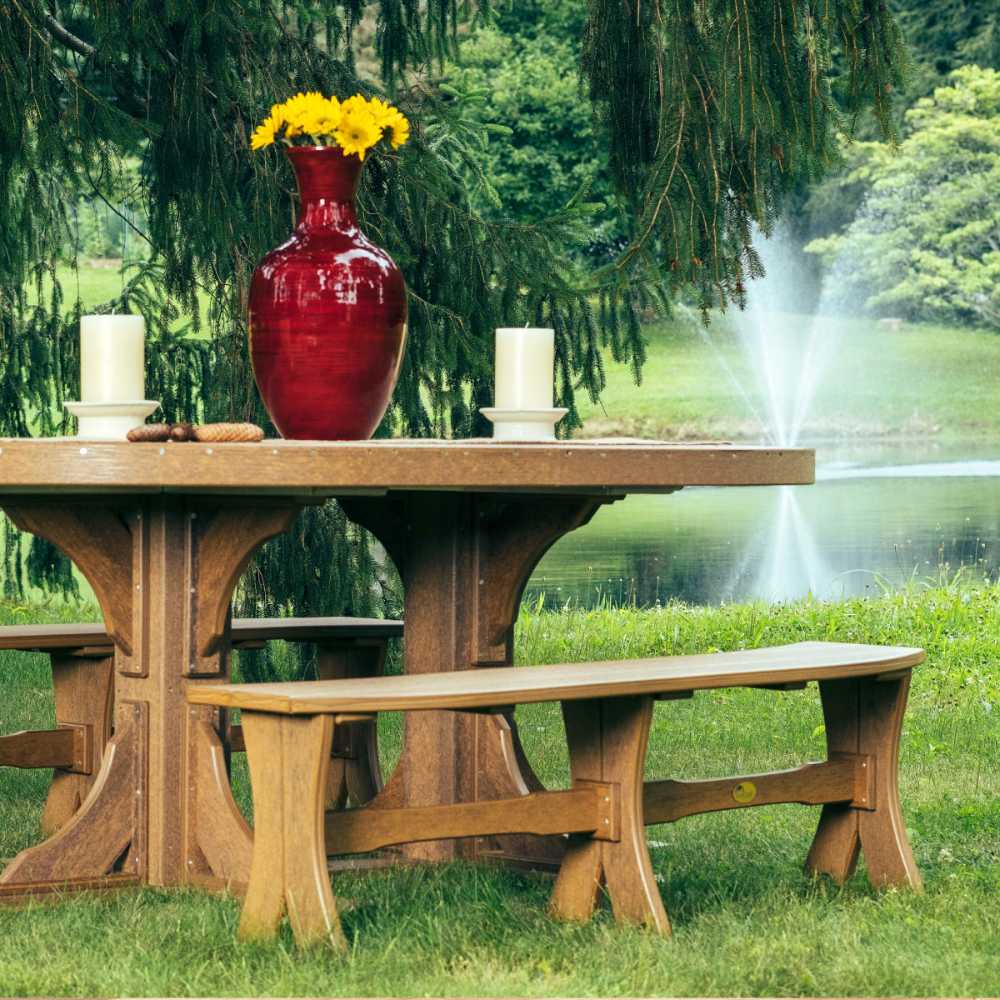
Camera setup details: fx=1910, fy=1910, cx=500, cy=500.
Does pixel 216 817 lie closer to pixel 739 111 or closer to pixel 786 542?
pixel 739 111

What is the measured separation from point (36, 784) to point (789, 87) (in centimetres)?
264

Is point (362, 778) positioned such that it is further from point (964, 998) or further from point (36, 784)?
point (964, 998)

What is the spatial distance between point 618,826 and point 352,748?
1456mm

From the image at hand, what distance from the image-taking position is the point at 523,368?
360 cm

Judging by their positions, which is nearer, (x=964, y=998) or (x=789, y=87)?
(x=964, y=998)

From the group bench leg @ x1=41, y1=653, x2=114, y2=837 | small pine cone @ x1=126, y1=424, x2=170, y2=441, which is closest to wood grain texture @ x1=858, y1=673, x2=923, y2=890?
small pine cone @ x1=126, y1=424, x2=170, y2=441

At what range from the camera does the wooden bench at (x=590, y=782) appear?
297cm

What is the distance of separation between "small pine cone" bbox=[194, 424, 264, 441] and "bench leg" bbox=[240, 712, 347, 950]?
Answer: 440 mm

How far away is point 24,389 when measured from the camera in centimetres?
689

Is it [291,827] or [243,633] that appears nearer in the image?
[291,827]

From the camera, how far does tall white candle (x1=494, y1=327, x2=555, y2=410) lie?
3.60 metres

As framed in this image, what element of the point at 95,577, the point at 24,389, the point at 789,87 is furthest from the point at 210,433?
the point at 24,389

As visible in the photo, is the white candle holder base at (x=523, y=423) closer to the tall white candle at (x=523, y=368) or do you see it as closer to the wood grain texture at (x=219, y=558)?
the tall white candle at (x=523, y=368)

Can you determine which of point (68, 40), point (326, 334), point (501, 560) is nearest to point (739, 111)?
point (501, 560)
